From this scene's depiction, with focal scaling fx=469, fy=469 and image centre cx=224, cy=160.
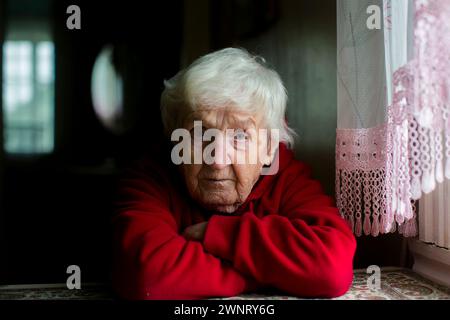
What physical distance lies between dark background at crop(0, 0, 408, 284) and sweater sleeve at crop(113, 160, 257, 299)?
0.75 m

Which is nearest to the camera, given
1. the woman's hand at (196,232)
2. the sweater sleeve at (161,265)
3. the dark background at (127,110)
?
the sweater sleeve at (161,265)

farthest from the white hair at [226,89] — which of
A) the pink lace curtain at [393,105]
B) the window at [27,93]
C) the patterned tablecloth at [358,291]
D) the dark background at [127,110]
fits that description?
the window at [27,93]

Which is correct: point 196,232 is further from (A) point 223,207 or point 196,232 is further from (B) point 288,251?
(B) point 288,251

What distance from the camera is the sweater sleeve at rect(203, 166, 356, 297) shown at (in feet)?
3.35

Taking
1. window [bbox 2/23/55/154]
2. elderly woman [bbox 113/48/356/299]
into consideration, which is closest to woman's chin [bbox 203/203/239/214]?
elderly woman [bbox 113/48/356/299]

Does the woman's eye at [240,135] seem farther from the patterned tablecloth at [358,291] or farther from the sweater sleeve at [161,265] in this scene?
the patterned tablecloth at [358,291]

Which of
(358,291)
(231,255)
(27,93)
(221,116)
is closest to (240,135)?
(221,116)

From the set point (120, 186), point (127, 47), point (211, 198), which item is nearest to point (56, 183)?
point (127, 47)

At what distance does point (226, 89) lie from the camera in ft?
3.72

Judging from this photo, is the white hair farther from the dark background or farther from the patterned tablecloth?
the dark background

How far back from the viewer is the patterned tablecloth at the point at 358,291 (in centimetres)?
113

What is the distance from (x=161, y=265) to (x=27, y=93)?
1291 mm

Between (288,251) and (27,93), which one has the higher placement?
(27,93)
